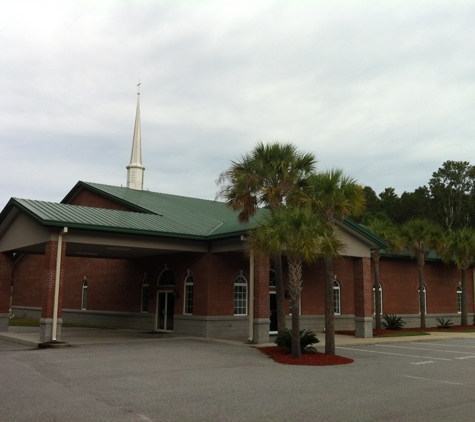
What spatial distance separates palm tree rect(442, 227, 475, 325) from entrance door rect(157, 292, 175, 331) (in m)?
17.4

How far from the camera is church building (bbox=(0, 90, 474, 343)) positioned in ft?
68.3

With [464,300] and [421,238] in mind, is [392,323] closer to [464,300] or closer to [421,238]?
[421,238]

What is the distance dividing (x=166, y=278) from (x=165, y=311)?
1632mm

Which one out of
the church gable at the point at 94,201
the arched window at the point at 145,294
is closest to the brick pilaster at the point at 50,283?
the church gable at the point at 94,201

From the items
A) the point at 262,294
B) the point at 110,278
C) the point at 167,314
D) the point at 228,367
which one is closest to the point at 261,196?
the point at 262,294

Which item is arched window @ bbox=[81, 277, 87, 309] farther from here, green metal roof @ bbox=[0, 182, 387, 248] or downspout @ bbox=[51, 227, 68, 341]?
downspout @ bbox=[51, 227, 68, 341]

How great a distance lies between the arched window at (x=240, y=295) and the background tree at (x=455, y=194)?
42.6 meters

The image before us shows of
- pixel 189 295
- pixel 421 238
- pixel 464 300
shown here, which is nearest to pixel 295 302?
pixel 189 295

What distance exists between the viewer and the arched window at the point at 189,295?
2512 centimetres

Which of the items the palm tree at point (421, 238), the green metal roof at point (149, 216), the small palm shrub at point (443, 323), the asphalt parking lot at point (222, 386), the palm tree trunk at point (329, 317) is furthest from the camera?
the small palm shrub at point (443, 323)

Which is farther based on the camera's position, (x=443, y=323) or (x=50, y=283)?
(x=443, y=323)

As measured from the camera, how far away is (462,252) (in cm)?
3294

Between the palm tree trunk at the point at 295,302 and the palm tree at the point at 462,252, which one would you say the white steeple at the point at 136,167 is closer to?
the palm tree at the point at 462,252

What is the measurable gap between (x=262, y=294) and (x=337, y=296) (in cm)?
972
